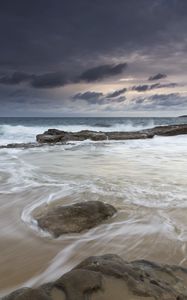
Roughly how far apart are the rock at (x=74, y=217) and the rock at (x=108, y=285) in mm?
1789

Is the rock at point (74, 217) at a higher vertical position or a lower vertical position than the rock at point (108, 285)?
lower

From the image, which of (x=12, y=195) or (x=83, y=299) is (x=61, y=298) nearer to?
(x=83, y=299)

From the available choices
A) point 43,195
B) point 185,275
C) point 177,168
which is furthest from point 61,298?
point 177,168

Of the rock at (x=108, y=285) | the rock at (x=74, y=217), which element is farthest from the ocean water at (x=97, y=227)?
the rock at (x=108, y=285)

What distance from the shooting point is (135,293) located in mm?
2143

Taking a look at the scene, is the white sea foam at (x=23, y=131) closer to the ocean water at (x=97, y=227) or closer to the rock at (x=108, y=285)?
the ocean water at (x=97, y=227)

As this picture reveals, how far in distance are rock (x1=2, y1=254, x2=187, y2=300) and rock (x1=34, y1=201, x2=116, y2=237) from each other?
1.79 meters

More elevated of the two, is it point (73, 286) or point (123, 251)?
point (73, 286)

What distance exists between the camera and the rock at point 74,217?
4.28 meters

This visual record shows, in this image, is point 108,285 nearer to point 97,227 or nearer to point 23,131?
point 97,227

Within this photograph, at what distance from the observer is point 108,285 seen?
2.21 meters

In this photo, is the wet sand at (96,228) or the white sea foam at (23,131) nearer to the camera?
the wet sand at (96,228)

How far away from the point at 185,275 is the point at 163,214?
2105 millimetres

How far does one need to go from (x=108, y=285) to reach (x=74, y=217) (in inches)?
90.5
